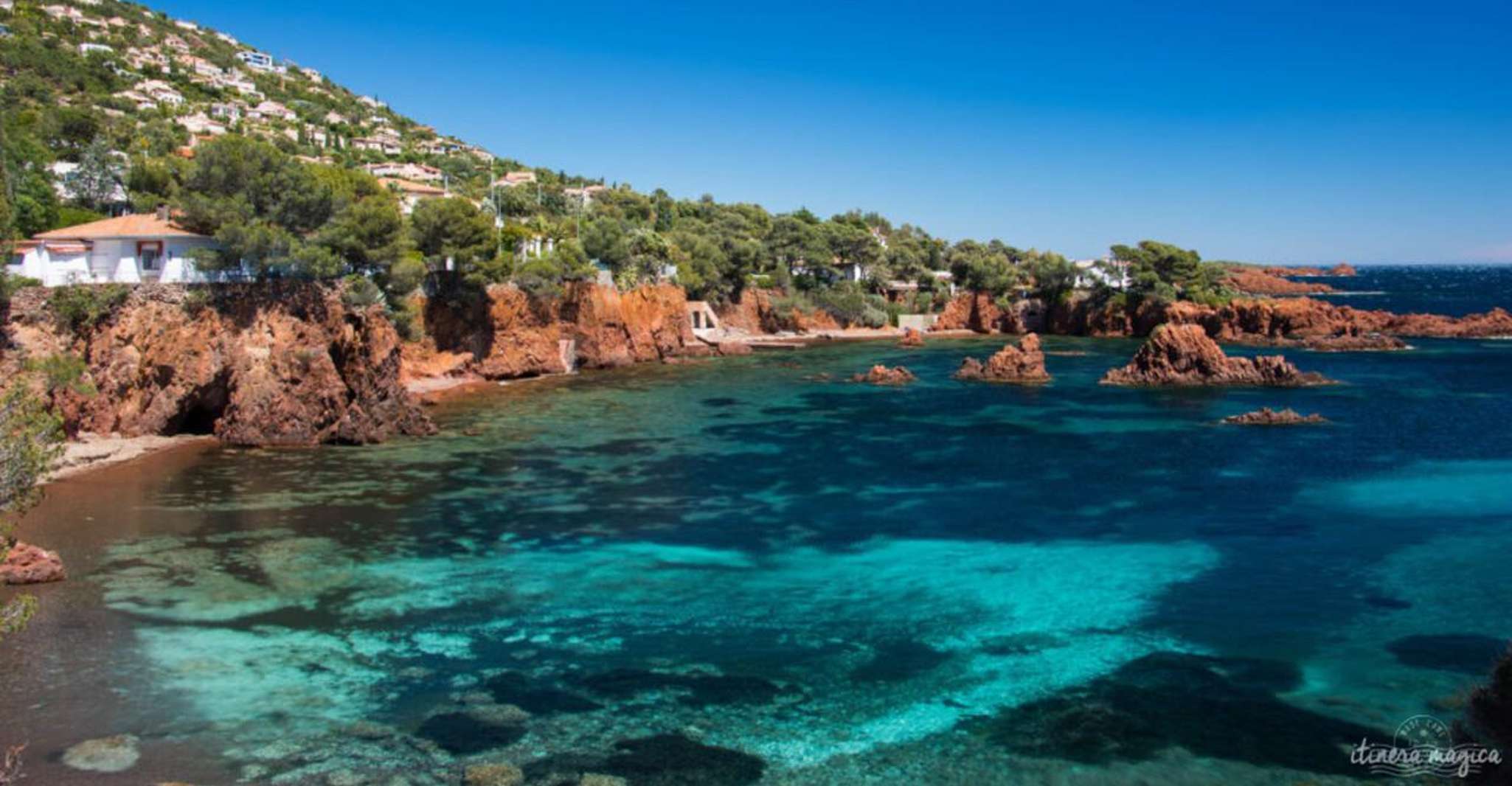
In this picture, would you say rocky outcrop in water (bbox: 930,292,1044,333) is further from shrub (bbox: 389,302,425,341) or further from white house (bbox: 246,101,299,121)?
white house (bbox: 246,101,299,121)

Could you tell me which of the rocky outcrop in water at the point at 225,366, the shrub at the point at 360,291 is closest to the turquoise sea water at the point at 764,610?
the rocky outcrop in water at the point at 225,366

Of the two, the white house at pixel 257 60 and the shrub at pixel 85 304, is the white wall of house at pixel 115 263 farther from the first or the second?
the white house at pixel 257 60

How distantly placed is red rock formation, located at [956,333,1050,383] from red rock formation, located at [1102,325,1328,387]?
4412 mm

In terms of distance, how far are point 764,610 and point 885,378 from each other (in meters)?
44.6

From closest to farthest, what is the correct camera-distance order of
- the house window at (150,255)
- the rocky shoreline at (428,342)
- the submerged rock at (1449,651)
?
the submerged rock at (1449,651) < the rocky shoreline at (428,342) < the house window at (150,255)

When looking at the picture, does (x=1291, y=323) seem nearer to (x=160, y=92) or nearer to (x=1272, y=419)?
(x=1272, y=419)

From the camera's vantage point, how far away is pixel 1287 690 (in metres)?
18.2

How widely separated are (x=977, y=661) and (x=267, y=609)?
14.7 meters

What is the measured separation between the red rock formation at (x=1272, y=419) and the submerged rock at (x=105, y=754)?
47092 millimetres

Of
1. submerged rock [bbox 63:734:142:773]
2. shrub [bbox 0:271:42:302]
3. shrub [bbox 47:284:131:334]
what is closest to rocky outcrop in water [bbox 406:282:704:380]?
shrub [bbox 47:284:131:334]

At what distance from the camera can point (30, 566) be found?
22438mm

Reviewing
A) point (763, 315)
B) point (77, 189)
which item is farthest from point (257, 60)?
point (77, 189)

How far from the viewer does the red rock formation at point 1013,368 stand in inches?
2657

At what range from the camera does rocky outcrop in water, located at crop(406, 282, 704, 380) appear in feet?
205
